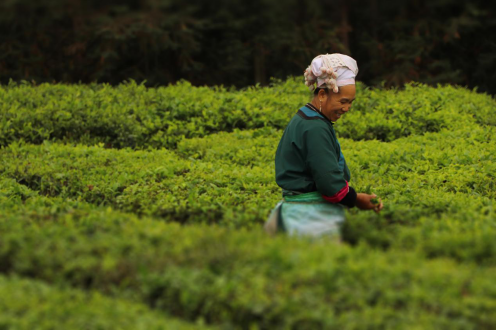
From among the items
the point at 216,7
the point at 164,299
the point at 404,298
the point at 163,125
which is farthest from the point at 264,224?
the point at 216,7

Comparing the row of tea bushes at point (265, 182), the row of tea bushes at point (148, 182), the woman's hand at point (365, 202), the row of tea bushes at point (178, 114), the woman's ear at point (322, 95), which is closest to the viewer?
the row of tea bushes at point (265, 182)

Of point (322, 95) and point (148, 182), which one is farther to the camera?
point (148, 182)

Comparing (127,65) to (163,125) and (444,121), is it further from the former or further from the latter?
(444,121)

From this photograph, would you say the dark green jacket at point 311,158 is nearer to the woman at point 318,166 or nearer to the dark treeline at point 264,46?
the woman at point 318,166

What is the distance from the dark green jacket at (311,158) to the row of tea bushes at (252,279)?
2.12 feet

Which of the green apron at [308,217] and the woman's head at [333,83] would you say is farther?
the woman's head at [333,83]

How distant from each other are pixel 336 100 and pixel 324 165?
0.57 meters

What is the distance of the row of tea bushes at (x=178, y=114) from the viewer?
377 inches

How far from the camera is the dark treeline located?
15.4 metres

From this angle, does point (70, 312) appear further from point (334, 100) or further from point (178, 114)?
point (178, 114)

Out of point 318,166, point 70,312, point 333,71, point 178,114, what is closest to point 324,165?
point 318,166

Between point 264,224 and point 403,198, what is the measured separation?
1.54m

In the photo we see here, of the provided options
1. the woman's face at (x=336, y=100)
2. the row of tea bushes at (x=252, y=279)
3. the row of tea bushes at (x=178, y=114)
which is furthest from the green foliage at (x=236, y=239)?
the woman's face at (x=336, y=100)

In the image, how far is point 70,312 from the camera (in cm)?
301
